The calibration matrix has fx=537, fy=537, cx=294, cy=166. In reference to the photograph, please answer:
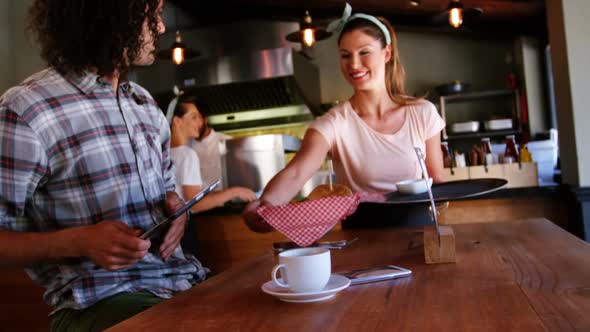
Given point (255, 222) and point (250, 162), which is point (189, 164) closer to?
point (250, 162)

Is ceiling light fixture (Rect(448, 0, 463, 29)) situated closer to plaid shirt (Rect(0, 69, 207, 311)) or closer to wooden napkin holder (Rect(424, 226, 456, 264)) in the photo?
plaid shirt (Rect(0, 69, 207, 311))

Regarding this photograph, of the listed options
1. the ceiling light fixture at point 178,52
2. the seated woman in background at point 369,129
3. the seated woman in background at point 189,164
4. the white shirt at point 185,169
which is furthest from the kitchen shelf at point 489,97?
the seated woman in background at point 369,129

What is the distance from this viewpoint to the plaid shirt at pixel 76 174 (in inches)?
49.3

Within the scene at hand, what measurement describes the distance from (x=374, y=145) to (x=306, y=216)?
80 cm

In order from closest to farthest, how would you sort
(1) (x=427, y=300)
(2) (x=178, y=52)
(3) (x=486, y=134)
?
(1) (x=427, y=300)
(2) (x=178, y=52)
(3) (x=486, y=134)

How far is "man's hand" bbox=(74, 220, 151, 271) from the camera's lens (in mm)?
1175

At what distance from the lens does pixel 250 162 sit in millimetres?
4465

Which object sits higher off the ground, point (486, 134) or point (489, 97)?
point (489, 97)

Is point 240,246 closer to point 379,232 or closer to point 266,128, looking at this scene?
point 379,232

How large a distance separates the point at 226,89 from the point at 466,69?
3393 millimetres

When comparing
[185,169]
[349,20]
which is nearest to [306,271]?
[349,20]

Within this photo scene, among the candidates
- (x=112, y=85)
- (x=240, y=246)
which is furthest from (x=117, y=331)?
(x=240, y=246)

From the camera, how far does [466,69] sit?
7.10m

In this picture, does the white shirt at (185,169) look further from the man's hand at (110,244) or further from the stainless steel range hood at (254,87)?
the stainless steel range hood at (254,87)
